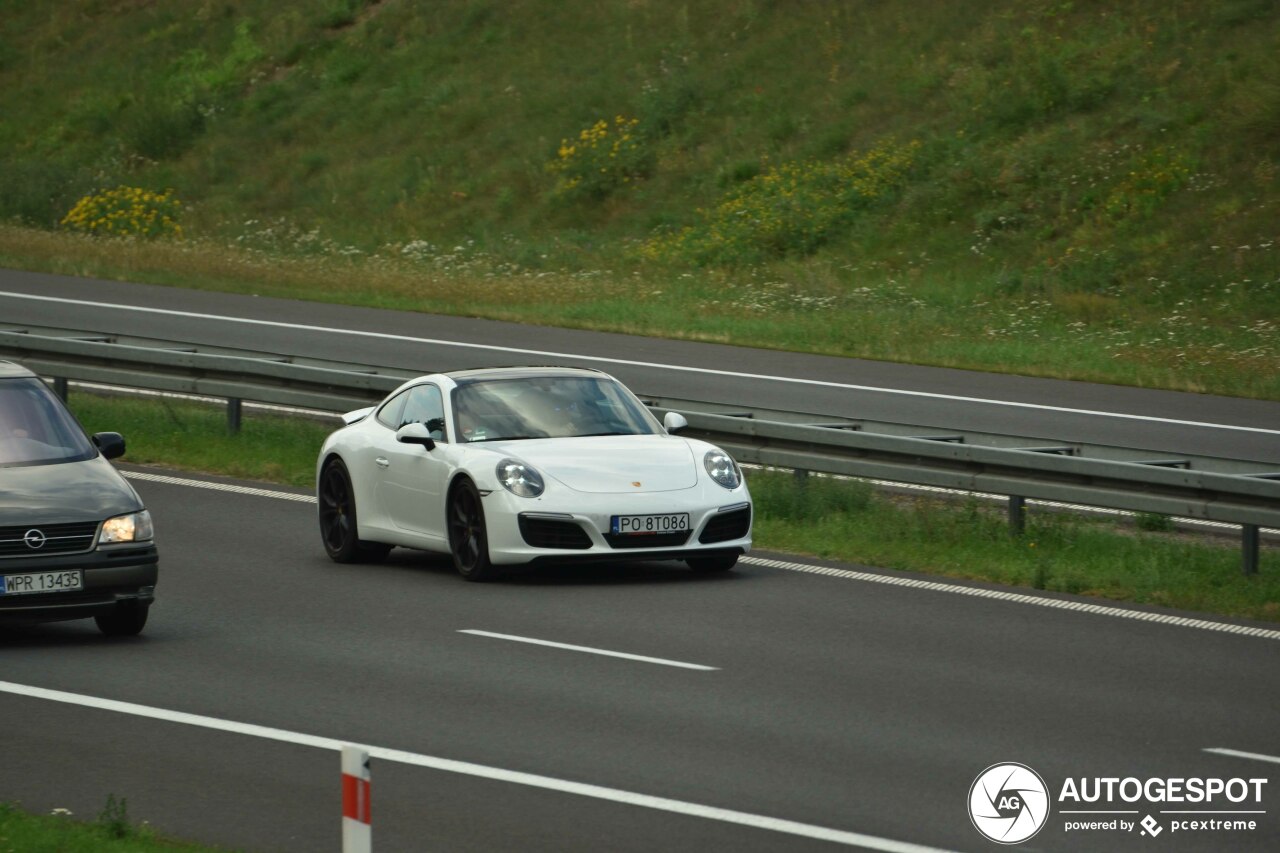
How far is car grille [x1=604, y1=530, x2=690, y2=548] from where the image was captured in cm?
1311

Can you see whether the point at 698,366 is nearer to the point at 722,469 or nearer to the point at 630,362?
the point at 630,362

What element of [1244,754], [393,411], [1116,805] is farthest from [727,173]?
[1116,805]

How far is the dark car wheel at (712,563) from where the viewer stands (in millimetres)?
13812

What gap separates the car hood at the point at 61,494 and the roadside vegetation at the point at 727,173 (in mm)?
16003

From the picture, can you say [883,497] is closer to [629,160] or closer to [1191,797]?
[1191,797]

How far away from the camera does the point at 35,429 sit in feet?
39.6

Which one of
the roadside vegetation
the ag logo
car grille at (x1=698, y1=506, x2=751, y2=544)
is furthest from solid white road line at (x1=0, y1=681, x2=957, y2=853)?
the roadside vegetation

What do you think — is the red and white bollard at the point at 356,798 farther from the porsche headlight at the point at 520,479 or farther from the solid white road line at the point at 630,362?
the solid white road line at the point at 630,362

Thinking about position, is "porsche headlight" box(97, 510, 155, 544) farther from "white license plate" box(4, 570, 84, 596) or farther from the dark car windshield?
the dark car windshield

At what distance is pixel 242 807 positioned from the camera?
308 inches

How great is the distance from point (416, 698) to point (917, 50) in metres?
31.5

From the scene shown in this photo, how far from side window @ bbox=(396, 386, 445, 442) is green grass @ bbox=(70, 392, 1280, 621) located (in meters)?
2.65

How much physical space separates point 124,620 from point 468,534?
2728mm

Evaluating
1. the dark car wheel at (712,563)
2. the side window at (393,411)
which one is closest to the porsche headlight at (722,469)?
the dark car wheel at (712,563)
